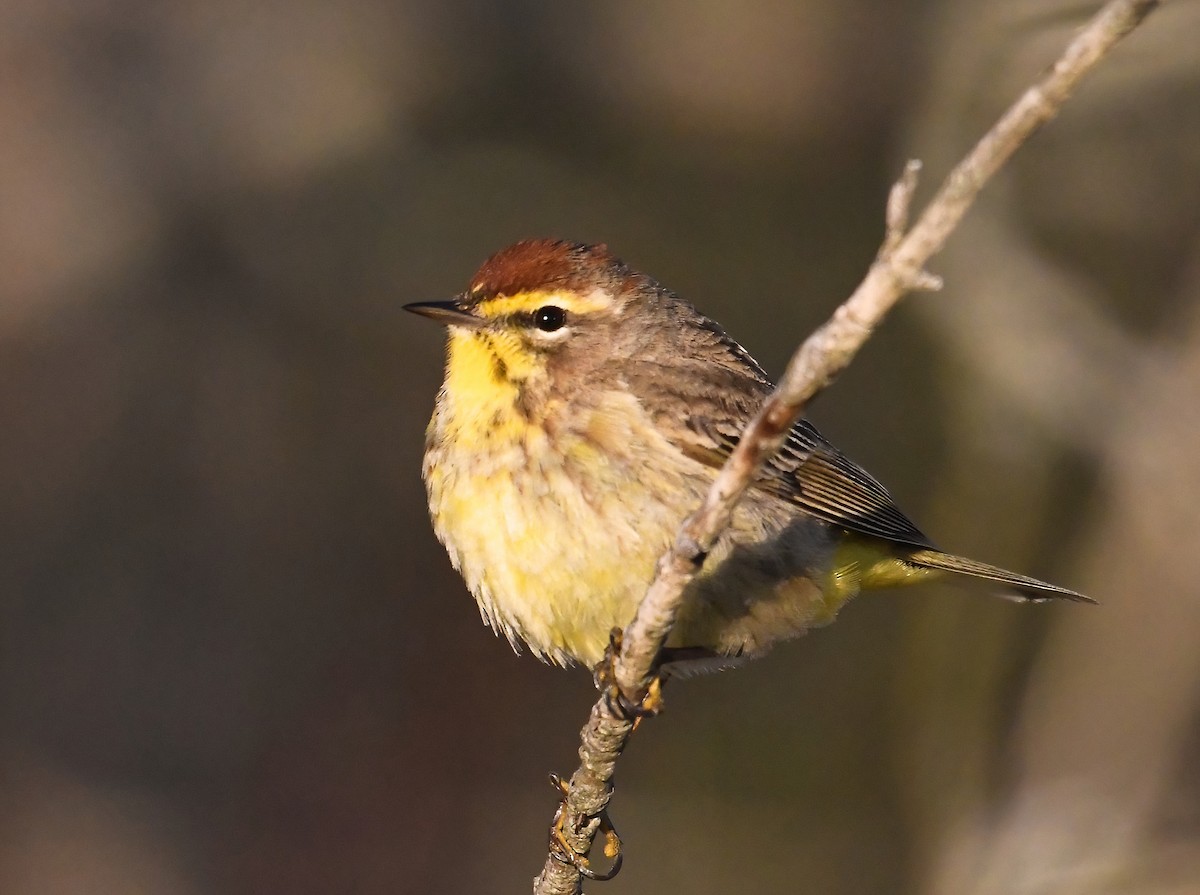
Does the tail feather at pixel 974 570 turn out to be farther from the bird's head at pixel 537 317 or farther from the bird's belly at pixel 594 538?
the bird's head at pixel 537 317

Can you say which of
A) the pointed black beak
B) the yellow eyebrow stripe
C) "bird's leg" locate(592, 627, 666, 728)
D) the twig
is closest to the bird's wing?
the yellow eyebrow stripe

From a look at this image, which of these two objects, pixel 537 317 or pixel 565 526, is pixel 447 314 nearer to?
pixel 537 317

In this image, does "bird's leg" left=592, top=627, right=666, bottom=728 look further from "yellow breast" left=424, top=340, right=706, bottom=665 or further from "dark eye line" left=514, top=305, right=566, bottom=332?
"dark eye line" left=514, top=305, right=566, bottom=332

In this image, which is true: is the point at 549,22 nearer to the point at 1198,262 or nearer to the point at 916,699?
the point at 1198,262

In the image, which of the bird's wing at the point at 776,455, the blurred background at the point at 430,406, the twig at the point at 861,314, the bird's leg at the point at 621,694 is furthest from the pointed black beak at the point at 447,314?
the blurred background at the point at 430,406

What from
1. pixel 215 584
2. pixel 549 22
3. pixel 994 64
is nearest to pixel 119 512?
pixel 215 584
